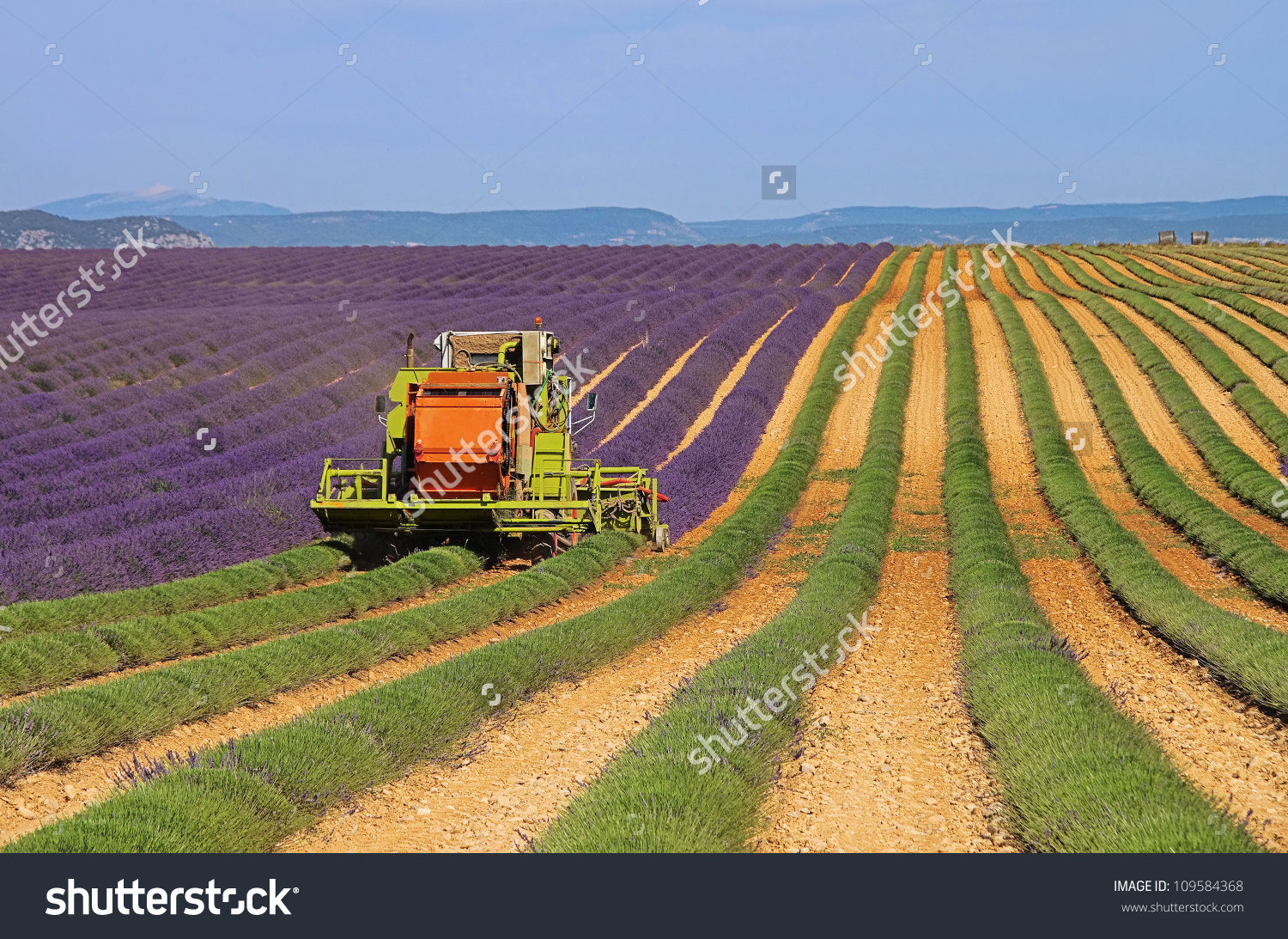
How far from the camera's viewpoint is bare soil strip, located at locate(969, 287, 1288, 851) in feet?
22.4

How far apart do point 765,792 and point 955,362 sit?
25219mm

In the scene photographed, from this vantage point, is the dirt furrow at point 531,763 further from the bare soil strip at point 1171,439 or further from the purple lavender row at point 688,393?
the bare soil strip at point 1171,439

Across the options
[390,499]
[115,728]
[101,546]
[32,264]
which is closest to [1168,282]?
[390,499]

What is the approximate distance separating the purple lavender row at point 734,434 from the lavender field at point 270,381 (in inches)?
2.6

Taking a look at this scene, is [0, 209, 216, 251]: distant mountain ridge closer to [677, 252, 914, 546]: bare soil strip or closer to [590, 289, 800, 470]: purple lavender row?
[590, 289, 800, 470]: purple lavender row

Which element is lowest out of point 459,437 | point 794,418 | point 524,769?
point 524,769

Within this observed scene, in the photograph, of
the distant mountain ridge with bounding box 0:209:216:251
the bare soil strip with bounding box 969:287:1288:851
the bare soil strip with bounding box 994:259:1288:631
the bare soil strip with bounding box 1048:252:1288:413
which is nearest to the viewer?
the bare soil strip with bounding box 969:287:1288:851

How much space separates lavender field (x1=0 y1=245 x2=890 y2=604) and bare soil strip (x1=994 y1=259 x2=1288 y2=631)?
6.47 metres

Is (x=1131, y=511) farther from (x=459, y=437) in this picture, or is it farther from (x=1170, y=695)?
(x=459, y=437)

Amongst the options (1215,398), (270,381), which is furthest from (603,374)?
(1215,398)

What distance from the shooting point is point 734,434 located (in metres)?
23.5

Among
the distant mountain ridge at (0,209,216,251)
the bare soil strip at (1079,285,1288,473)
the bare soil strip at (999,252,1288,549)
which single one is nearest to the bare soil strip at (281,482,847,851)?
the bare soil strip at (999,252,1288,549)

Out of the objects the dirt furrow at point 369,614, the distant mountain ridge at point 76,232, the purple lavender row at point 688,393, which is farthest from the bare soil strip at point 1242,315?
the distant mountain ridge at point 76,232

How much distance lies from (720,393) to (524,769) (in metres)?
21.2
